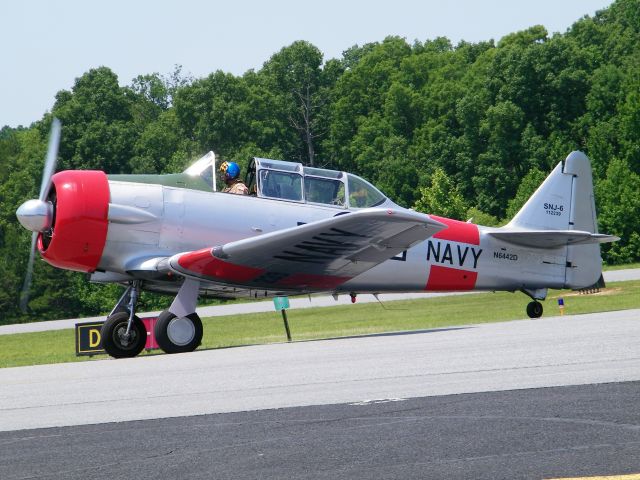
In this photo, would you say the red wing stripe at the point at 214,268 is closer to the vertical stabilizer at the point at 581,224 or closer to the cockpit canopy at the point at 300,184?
the cockpit canopy at the point at 300,184

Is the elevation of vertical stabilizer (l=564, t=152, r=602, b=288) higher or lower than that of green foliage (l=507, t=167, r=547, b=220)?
lower

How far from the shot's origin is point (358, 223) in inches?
537

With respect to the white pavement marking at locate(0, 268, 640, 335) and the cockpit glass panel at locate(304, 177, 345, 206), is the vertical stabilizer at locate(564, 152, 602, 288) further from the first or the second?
the white pavement marking at locate(0, 268, 640, 335)

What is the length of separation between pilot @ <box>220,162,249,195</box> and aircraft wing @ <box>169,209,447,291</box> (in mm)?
1364

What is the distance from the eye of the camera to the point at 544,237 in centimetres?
1784

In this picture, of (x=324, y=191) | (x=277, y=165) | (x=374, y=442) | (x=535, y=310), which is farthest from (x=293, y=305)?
(x=374, y=442)

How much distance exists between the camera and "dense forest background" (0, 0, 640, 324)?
54.4 metres

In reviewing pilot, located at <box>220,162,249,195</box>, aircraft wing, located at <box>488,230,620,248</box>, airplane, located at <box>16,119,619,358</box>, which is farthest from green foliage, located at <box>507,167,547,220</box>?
pilot, located at <box>220,162,249,195</box>

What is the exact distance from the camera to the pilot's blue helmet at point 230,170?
15929mm

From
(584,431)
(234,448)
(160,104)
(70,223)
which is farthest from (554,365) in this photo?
(160,104)

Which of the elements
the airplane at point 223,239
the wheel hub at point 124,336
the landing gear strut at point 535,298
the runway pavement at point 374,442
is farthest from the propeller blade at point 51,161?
the landing gear strut at point 535,298

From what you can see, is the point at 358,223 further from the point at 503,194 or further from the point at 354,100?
the point at 354,100

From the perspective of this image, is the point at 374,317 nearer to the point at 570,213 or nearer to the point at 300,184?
the point at 570,213

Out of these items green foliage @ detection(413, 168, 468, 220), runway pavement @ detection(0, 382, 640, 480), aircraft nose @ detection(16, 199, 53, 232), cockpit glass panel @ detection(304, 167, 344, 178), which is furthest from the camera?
green foliage @ detection(413, 168, 468, 220)
